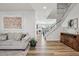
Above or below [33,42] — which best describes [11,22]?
above

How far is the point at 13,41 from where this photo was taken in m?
2.83

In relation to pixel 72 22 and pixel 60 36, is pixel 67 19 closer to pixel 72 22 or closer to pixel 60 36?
pixel 72 22

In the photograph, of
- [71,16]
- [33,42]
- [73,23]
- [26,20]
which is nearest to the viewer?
[26,20]

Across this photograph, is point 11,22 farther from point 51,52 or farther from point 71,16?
point 71,16

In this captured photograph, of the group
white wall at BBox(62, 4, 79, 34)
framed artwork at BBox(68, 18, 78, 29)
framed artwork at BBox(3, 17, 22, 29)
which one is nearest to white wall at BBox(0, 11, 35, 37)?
framed artwork at BBox(3, 17, 22, 29)

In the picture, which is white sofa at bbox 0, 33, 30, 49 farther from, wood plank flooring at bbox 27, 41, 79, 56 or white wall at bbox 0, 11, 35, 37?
wood plank flooring at bbox 27, 41, 79, 56

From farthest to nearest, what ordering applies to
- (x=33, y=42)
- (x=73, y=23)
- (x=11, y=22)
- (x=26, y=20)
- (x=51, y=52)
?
(x=73, y=23), (x=33, y=42), (x=51, y=52), (x=26, y=20), (x=11, y=22)

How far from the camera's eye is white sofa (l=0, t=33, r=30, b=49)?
2.47 m

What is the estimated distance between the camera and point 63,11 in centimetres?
455

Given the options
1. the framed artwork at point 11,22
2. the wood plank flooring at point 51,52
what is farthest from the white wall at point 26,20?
the wood plank flooring at point 51,52

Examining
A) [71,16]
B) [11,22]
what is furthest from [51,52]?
[71,16]

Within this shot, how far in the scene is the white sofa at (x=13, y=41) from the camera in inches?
97.2

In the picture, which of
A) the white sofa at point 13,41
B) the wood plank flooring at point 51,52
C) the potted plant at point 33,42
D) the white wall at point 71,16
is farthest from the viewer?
the white wall at point 71,16

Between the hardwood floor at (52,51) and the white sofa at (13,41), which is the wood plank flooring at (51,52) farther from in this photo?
the white sofa at (13,41)
